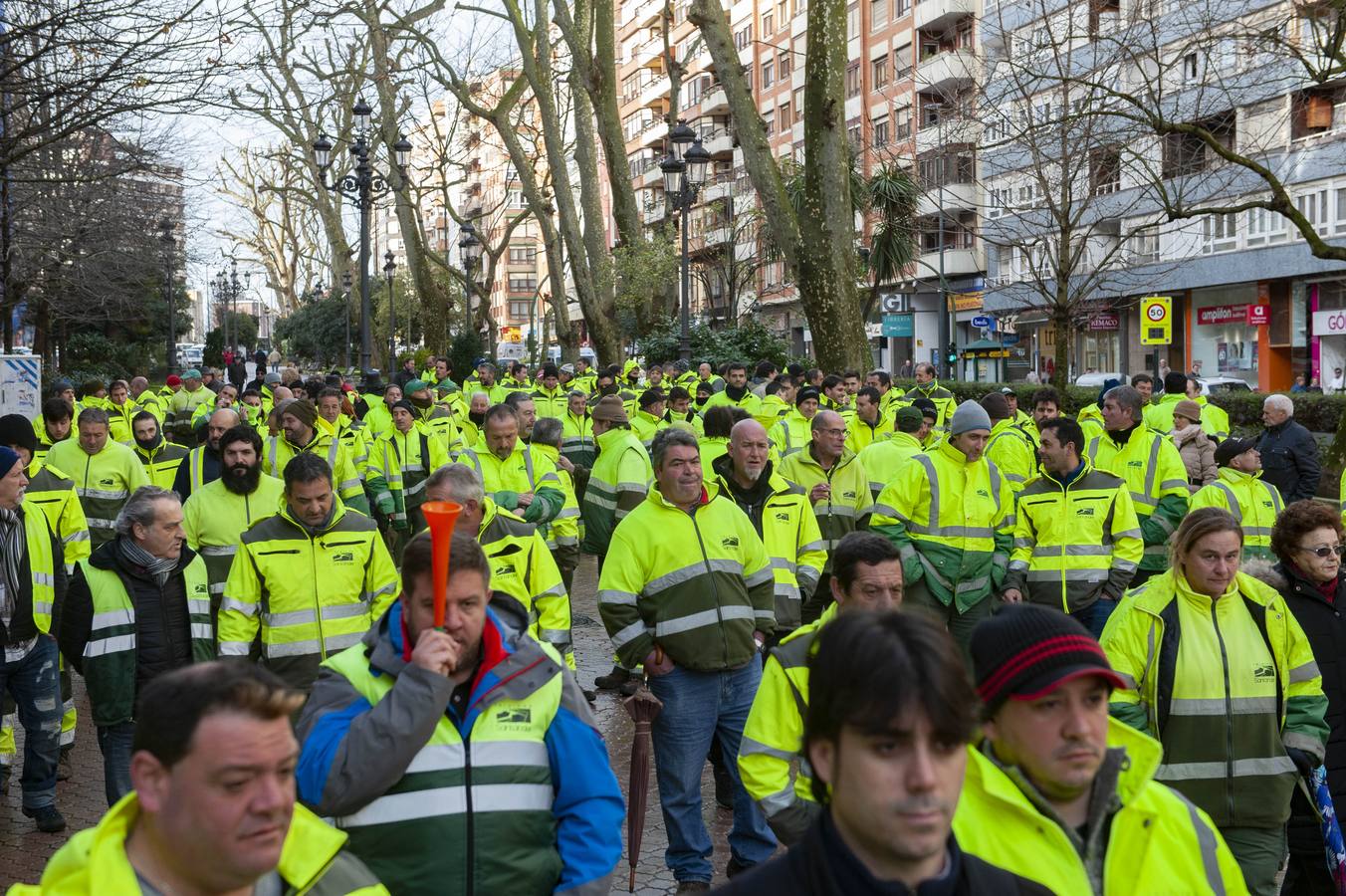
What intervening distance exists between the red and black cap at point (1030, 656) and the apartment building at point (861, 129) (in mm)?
36977

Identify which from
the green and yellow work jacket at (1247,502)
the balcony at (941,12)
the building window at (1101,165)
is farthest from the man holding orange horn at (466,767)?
the balcony at (941,12)

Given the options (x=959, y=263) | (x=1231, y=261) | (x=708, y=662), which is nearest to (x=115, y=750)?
(x=708, y=662)

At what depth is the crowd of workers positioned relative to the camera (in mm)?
2389

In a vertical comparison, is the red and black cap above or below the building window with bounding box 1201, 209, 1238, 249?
below

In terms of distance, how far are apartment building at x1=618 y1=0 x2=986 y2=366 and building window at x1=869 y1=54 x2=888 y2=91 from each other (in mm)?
56

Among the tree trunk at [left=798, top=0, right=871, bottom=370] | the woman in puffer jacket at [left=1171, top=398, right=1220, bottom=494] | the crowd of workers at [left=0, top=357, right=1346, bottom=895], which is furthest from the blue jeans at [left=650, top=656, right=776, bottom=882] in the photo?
the tree trunk at [left=798, top=0, right=871, bottom=370]

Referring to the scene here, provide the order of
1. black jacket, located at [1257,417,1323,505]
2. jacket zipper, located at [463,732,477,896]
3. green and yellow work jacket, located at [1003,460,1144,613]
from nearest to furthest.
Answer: jacket zipper, located at [463,732,477,896] → green and yellow work jacket, located at [1003,460,1144,613] → black jacket, located at [1257,417,1323,505]

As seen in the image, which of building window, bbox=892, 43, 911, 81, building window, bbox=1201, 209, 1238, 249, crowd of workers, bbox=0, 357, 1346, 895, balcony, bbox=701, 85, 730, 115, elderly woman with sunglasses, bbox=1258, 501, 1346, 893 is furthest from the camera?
balcony, bbox=701, 85, 730, 115

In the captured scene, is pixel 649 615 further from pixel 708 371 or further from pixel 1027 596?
pixel 708 371

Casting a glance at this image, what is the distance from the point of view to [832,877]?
6.95ft

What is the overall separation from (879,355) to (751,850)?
5771 centimetres

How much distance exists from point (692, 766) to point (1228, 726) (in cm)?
227

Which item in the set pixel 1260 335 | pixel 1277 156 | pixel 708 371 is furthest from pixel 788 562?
pixel 1260 335

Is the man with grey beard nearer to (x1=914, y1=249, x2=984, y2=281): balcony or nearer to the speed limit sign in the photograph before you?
the speed limit sign
